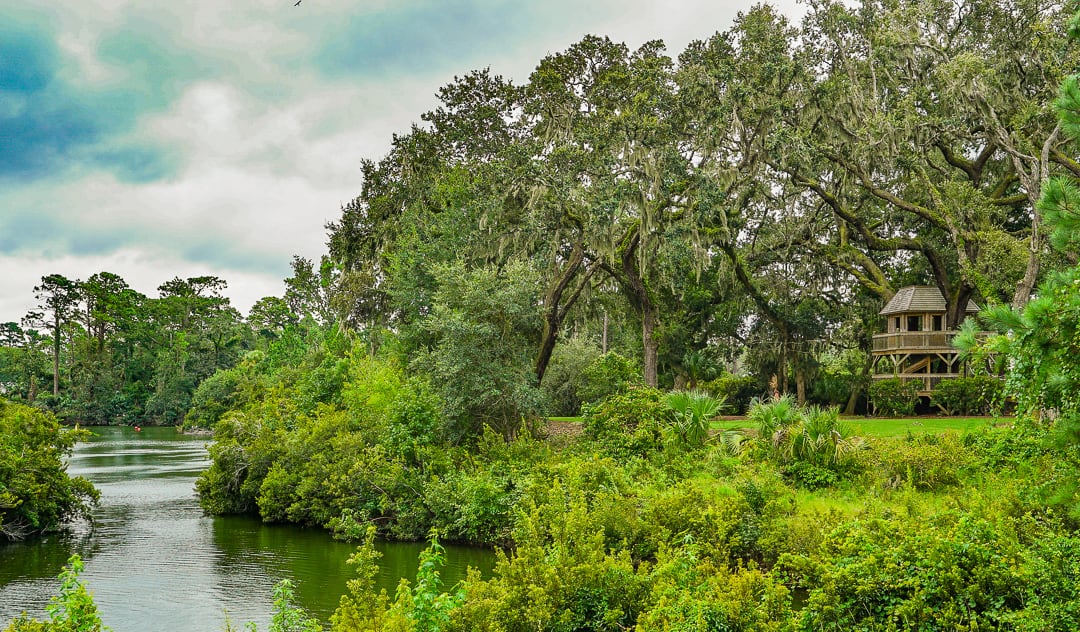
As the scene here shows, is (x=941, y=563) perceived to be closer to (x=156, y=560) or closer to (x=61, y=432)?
(x=156, y=560)

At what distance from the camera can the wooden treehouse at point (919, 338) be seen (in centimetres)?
2572

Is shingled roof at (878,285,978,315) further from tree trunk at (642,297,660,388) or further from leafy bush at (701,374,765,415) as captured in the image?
tree trunk at (642,297,660,388)

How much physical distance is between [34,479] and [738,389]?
966 inches

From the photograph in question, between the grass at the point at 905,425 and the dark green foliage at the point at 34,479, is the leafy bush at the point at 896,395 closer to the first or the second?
the grass at the point at 905,425

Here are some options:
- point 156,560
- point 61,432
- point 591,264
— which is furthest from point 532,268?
point 61,432

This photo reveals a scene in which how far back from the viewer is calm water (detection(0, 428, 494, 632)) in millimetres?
11764

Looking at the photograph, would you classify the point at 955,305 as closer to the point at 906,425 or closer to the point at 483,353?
the point at 906,425

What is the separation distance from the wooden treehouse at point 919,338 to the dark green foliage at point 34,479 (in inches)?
947

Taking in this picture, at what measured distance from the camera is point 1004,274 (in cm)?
2261

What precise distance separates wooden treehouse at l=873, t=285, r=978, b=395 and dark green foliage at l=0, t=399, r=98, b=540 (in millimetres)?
24055

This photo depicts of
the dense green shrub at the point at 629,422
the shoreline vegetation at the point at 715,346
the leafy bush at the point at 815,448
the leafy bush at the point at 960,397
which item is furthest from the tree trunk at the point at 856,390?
the leafy bush at the point at 815,448

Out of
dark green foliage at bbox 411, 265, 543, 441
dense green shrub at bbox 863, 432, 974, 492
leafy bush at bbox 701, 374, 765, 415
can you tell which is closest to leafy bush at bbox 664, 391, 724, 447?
dark green foliage at bbox 411, 265, 543, 441

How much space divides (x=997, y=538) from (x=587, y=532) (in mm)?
4234

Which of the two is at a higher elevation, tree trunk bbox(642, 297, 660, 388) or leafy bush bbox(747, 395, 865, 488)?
tree trunk bbox(642, 297, 660, 388)
